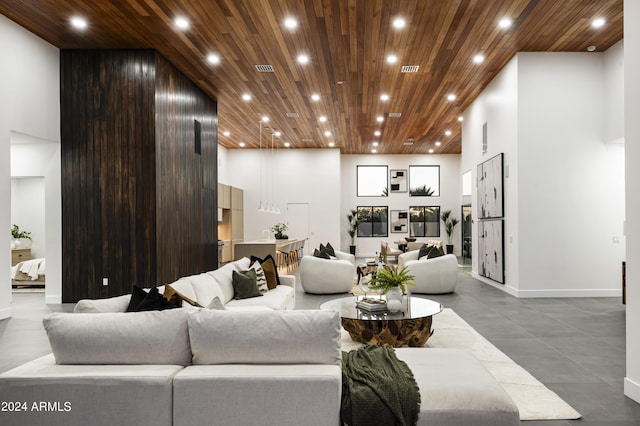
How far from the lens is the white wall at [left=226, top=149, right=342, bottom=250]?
1630 cm

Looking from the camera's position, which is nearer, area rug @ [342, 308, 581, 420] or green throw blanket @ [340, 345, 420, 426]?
green throw blanket @ [340, 345, 420, 426]

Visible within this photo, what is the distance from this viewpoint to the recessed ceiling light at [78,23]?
20.2 feet

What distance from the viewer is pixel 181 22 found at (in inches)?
246

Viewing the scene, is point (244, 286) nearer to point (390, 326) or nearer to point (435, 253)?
point (390, 326)

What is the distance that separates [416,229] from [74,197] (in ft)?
42.0

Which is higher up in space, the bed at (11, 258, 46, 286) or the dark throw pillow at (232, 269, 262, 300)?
the dark throw pillow at (232, 269, 262, 300)

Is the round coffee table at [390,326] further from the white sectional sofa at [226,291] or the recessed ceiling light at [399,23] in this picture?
the recessed ceiling light at [399,23]

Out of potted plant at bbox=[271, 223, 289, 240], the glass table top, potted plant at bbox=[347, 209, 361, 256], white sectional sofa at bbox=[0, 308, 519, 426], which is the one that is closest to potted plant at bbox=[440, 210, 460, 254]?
potted plant at bbox=[347, 209, 361, 256]

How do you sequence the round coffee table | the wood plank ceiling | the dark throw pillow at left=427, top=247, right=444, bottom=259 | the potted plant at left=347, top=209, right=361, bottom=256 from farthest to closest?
1. the potted plant at left=347, top=209, right=361, bottom=256
2. the dark throw pillow at left=427, top=247, right=444, bottom=259
3. the wood plank ceiling
4. the round coffee table

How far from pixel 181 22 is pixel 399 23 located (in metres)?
2.92

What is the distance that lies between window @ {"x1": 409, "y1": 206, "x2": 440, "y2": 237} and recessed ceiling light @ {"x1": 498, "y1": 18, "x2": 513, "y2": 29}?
37.7 ft

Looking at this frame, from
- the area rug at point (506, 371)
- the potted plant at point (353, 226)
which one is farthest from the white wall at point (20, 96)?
the potted plant at point (353, 226)

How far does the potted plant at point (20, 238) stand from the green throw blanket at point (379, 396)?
417 inches

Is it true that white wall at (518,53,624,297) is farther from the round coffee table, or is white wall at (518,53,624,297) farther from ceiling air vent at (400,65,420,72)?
the round coffee table
